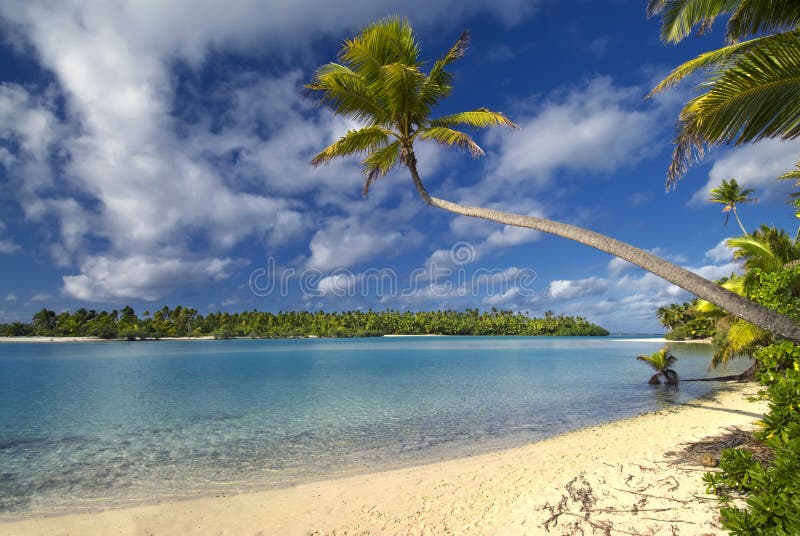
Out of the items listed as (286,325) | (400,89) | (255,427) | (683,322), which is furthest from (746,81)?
(286,325)

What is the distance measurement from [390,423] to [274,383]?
42.1ft

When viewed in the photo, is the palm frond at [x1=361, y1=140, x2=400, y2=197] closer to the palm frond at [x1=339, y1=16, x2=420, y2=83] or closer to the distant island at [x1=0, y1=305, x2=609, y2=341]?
the palm frond at [x1=339, y1=16, x2=420, y2=83]

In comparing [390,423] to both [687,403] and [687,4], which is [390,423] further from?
[687,4]

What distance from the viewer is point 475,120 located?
8.95 m

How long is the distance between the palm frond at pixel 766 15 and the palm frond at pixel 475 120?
Result: 141 inches

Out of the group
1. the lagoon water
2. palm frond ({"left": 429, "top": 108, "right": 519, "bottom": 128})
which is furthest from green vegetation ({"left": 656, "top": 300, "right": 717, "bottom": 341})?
palm frond ({"left": 429, "top": 108, "right": 519, "bottom": 128})

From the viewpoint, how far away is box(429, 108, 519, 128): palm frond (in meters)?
8.44

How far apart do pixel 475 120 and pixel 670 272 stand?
5751mm

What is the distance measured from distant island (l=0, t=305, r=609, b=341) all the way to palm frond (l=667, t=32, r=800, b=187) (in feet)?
471

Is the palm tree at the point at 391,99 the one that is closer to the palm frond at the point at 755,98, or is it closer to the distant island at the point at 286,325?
the palm frond at the point at 755,98

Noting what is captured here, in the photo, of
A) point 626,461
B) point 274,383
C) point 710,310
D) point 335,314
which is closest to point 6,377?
point 274,383

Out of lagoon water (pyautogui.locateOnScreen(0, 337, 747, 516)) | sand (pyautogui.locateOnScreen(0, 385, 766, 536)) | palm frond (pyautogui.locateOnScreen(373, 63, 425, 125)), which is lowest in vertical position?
lagoon water (pyautogui.locateOnScreen(0, 337, 747, 516))

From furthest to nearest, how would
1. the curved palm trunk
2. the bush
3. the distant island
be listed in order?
1. the distant island
2. the curved palm trunk
3. the bush

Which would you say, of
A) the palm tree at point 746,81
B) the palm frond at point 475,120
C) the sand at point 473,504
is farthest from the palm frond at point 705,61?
the sand at point 473,504
